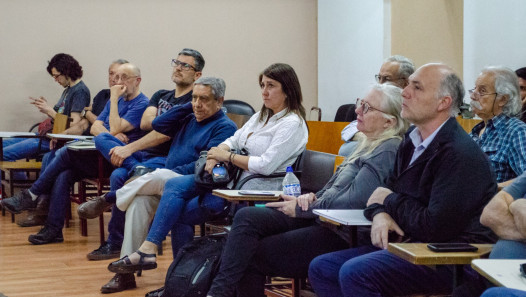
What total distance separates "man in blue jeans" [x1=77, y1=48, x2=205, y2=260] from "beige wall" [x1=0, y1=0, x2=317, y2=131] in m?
3.39

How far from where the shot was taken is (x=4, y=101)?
26.0ft

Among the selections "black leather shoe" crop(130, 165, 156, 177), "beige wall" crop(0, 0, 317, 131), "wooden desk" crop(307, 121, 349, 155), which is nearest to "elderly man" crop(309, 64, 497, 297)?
"black leather shoe" crop(130, 165, 156, 177)

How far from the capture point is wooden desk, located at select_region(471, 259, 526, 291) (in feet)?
5.19

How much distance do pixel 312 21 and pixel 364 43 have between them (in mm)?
1396

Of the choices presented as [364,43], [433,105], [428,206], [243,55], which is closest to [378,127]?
[433,105]

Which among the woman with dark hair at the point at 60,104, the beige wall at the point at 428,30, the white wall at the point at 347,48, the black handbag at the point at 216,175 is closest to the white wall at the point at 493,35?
the beige wall at the point at 428,30

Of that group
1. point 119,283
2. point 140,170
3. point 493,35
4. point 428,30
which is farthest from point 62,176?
point 493,35

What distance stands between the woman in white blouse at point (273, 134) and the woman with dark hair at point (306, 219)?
0.63m

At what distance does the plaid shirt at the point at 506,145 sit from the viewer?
319 cm

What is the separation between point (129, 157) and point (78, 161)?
928 millimetres

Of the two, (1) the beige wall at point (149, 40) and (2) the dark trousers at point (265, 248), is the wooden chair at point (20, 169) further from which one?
(2) the dark trousers at point (265, 248)

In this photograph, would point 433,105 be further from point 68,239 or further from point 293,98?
point 68,239

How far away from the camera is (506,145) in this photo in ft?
10.6

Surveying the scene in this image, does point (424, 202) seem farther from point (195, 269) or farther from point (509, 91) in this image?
point (195, 269)
